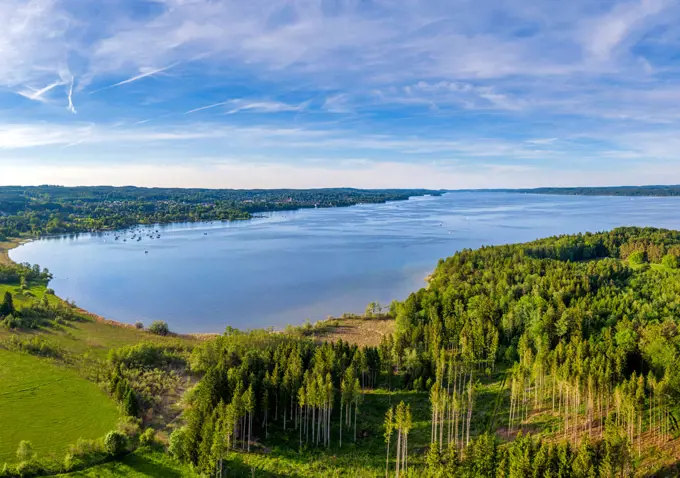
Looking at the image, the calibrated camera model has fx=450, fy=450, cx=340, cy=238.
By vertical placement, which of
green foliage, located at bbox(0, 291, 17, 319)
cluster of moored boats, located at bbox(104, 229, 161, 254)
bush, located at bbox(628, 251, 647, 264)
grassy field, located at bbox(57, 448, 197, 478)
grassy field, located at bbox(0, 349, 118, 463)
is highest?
bush, located at bbox(628, 251, 647, 264)

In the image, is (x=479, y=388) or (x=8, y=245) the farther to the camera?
(x=8, y=245)

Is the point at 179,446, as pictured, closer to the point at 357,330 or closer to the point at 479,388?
the point at 479,388

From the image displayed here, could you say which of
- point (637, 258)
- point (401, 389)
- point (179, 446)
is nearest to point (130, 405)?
point (179, 446)

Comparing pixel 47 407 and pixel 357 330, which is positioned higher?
pixel 357 330

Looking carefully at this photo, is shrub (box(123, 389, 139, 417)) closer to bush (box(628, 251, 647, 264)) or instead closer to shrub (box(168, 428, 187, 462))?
shrub (box(168, 428, 187, 462))

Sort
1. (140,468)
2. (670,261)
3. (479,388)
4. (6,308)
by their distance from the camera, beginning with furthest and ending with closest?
(670,261)
(6,308)
(479,388)
(140,468)

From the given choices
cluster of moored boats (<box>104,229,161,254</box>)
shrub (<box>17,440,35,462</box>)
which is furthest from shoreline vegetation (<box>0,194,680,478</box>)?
cluster of moored boats (<box>104,229,161,254</box>)

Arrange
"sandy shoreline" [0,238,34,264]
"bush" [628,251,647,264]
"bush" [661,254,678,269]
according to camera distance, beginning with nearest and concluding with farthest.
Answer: "bush" [661,254,678,269] → "bush" [628,251,647,264] → "sandy shoreline" [0,238,34,264]
